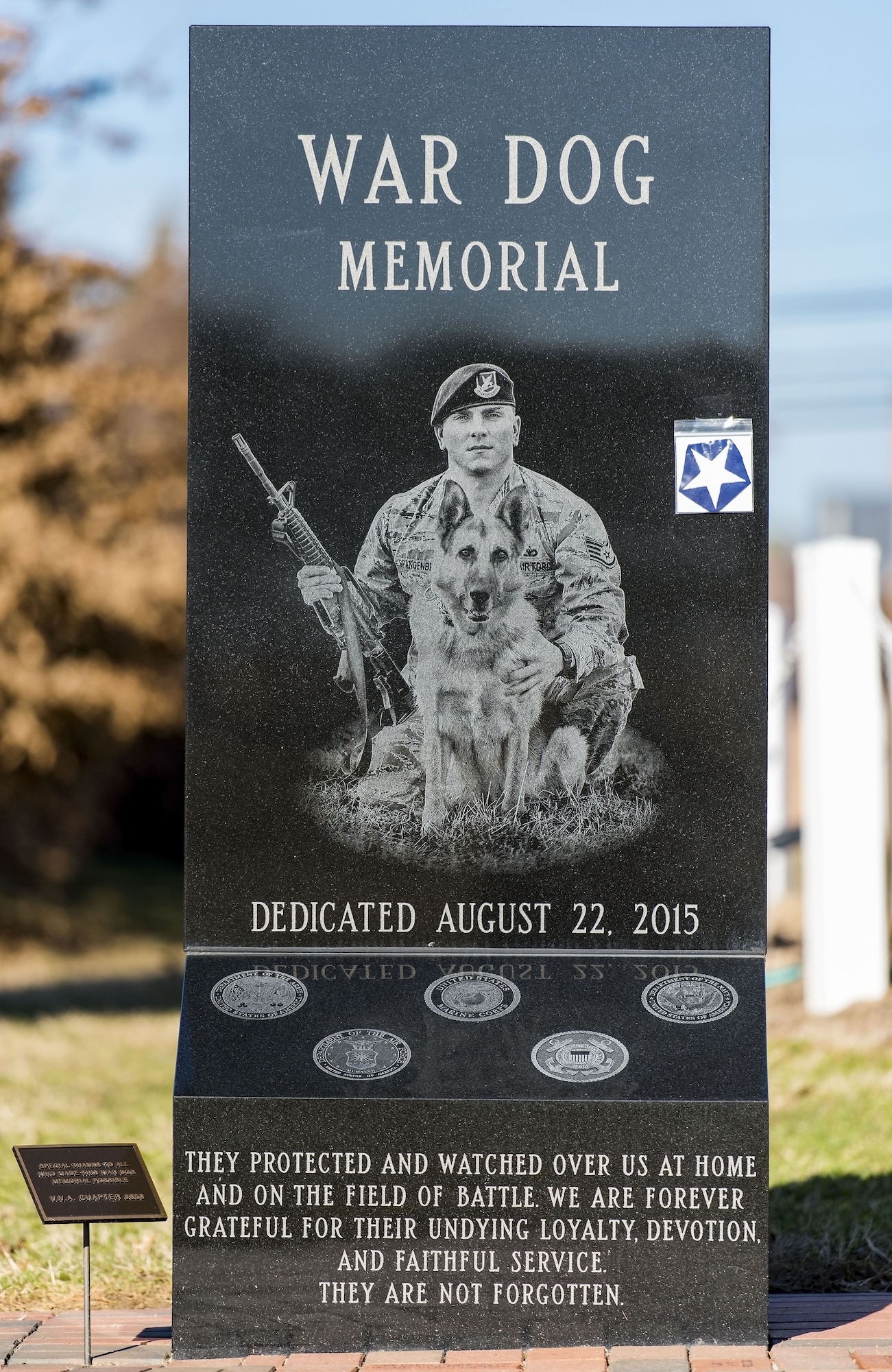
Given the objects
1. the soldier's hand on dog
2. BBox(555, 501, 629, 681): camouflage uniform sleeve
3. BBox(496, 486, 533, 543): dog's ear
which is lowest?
the soldier's hand on dog

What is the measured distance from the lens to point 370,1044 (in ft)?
11.7

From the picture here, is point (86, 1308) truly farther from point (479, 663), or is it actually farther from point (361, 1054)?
point (479, 663)

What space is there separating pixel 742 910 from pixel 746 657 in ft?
2.06

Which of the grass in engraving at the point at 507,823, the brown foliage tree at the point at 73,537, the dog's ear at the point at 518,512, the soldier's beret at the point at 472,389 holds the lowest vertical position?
the grass in engraving at the point at 507,823

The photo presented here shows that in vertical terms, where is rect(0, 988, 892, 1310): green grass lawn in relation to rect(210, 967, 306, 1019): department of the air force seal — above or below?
below

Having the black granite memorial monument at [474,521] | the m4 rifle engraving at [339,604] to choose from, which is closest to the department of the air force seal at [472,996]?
the black granite memorial monument at [474,521]

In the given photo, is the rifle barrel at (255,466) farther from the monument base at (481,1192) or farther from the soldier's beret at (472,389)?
the monument base at (481,1192)

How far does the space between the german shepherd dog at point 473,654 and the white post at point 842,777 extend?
4.03 meters

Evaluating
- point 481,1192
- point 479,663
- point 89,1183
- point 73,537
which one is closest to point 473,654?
point 479,663

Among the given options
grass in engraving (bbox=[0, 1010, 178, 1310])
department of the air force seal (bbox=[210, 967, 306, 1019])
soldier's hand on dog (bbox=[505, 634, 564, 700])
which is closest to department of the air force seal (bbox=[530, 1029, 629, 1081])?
department of the air force seal (bbox=[210, 967, 306, 1019])

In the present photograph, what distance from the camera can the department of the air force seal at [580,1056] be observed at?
11.5 ft

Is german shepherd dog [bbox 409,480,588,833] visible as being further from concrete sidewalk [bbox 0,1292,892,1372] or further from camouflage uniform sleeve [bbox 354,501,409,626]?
concrete sidewalk [bbox 0,1292,892,1372]

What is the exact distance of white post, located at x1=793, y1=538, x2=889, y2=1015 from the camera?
7281 millimetres

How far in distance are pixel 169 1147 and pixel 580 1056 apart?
2559 millimetres
